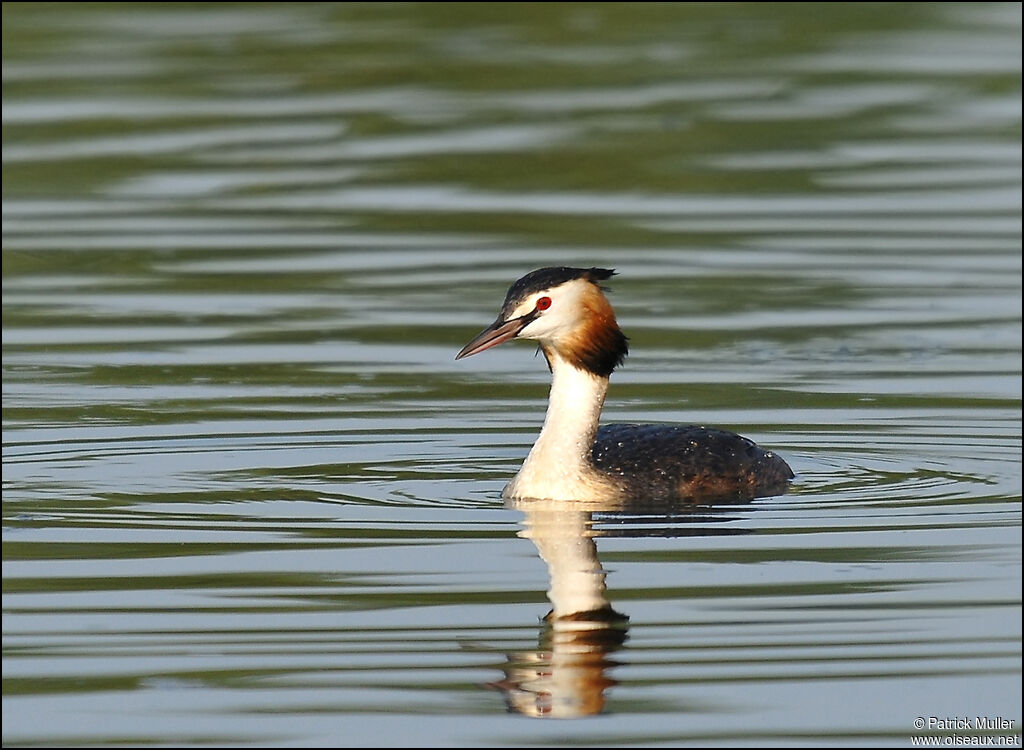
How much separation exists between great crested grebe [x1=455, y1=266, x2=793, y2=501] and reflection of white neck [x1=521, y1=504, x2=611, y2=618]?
255 millimetres

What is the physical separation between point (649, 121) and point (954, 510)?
13.2 metres

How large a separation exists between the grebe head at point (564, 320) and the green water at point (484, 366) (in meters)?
0.74

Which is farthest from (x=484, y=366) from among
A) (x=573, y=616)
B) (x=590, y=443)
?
(x=573, y=616)

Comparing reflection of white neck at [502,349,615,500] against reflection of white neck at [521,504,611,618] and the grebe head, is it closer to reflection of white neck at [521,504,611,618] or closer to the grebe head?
the grebe head

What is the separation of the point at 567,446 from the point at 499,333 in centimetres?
64

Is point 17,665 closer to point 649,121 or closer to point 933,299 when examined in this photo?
point 933,299

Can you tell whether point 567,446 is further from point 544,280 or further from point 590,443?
point 544,280

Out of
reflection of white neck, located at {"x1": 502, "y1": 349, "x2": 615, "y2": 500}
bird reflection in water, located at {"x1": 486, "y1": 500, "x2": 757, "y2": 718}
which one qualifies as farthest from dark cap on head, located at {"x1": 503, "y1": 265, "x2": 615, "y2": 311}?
bird reflection in water, located at {"x1": 486, "y1": 500, "x2": 757, "y2": 718}

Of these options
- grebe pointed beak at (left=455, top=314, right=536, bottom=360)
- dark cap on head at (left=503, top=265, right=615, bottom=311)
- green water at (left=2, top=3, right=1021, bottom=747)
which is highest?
dark cap on head at (left=503, top=265, right=615, bottom=311)

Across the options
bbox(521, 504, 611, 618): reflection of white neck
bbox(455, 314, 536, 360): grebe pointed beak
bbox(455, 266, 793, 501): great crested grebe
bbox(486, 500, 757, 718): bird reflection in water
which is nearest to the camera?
bbox(486, 500, 757, 718): bird reflection in water

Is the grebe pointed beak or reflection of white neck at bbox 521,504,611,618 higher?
the grebe pointed beak

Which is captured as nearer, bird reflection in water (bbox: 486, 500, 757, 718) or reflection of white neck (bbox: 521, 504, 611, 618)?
bird reflection in water (bbox: 486, 500, 757, 718)

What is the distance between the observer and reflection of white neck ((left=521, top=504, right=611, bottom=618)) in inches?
385

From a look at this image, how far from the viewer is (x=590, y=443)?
11.9 metres
